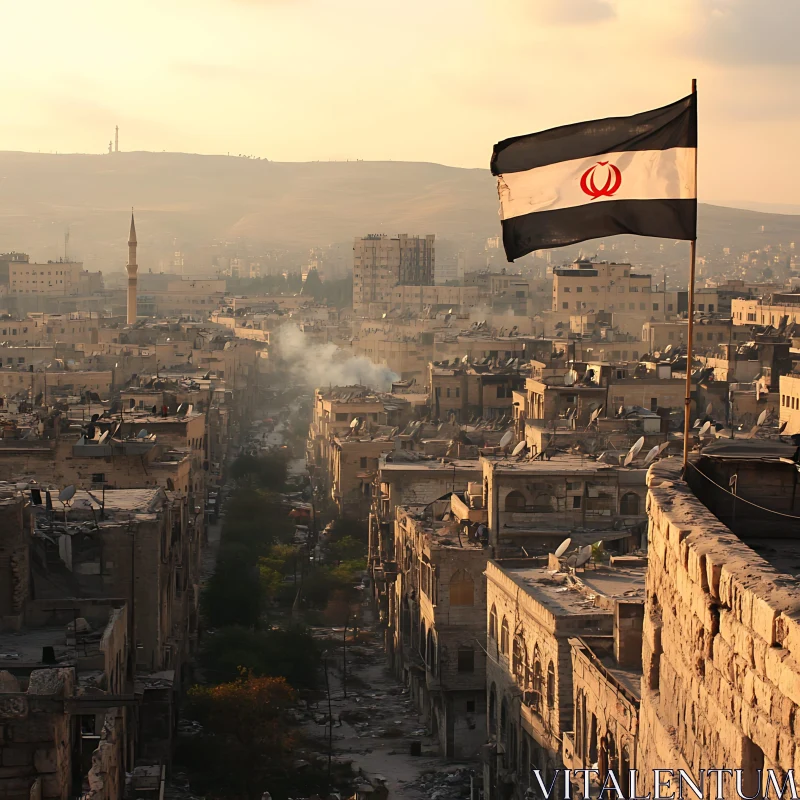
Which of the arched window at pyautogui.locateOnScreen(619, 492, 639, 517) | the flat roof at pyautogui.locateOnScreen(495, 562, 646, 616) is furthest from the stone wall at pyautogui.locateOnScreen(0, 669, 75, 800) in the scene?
the arched window at pyautogui.locateOnScreen(619, 492, 639, 517)

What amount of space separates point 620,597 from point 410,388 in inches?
2074

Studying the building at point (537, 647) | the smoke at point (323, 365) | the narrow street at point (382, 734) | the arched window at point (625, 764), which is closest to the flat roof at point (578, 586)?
the building at point (537, 647)

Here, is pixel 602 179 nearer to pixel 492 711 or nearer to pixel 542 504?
pixel 492 711

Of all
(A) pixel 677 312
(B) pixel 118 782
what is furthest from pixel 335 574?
(A) pixel 677 312

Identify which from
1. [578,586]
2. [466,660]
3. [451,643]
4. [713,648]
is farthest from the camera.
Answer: [451,643]

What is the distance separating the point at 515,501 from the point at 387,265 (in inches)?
5162

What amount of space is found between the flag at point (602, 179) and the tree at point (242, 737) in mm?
14636

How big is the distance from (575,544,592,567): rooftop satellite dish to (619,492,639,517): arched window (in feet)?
21.6

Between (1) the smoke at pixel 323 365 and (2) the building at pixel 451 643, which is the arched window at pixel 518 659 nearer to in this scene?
(2) the building at pixel 451 643

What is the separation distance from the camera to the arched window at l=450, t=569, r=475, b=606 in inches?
1251

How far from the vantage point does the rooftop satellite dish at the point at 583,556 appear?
27.9 meters

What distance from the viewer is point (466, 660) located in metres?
31.4

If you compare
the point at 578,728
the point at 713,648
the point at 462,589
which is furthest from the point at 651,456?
the point at 713,648

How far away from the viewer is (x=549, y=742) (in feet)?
78.4
